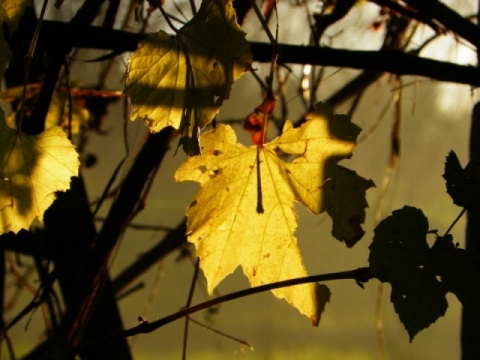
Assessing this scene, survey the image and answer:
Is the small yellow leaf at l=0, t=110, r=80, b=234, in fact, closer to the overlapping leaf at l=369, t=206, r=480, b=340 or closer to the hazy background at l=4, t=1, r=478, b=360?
the overlapping leaf at l=369, t=206, r=480, b=340

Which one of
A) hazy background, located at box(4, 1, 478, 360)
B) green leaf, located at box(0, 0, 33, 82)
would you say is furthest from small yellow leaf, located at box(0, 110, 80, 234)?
hazy background, located at box(4, 1, 478, 360)

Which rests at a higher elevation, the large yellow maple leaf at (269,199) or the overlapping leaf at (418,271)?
the large yellow maple leaf at (269,199)

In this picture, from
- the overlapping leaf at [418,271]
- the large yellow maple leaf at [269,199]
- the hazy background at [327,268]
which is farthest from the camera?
the hazy background at [327,268]

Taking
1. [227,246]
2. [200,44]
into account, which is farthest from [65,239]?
[200,44]

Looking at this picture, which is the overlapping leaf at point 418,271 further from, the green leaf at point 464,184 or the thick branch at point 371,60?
the thick branch at point 371,60

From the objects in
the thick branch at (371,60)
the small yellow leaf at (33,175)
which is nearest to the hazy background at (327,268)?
the thick branch at (371,60)

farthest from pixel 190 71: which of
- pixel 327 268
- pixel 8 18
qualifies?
pixel 327 268

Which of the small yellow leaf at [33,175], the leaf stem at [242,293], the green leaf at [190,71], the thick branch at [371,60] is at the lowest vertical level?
the leaf stem at [242,293]
